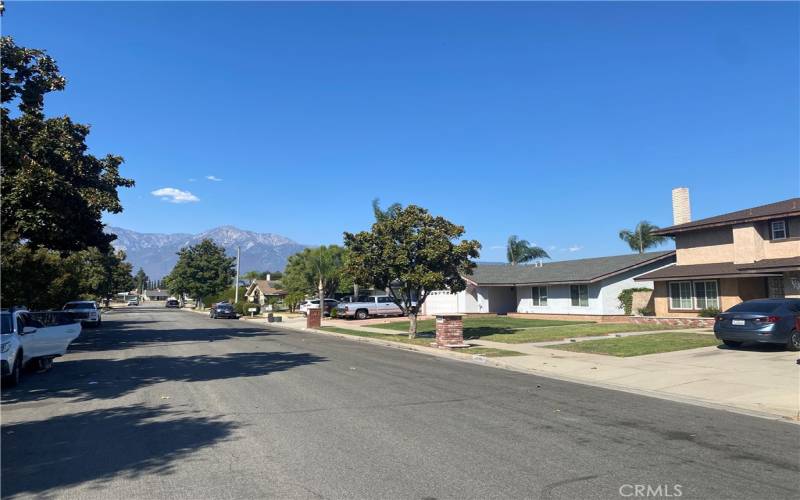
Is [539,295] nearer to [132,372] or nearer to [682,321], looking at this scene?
[682,321]

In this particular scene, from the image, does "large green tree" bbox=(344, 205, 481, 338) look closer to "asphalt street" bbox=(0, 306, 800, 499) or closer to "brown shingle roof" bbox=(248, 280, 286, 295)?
"asphalt street" bbox=(0, 306, 800, 499)

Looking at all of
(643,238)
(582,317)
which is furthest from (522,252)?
(582,317)

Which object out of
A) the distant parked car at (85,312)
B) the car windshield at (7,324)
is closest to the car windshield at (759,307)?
the car windshield at (7,324)

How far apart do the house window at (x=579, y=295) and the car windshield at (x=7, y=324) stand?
31043 mm

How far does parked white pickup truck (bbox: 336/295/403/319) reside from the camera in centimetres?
4175

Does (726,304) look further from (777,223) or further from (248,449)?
(248,449)

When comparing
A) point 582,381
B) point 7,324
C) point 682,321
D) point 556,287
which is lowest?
point 582,381

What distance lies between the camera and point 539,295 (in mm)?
39344

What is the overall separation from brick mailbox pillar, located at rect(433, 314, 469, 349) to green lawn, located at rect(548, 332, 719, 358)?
3196mm

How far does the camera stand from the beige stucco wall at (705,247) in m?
27.5

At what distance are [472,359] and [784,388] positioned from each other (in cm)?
841

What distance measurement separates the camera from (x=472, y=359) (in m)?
17.1

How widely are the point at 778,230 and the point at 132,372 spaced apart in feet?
88.2

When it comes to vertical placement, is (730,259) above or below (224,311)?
above
